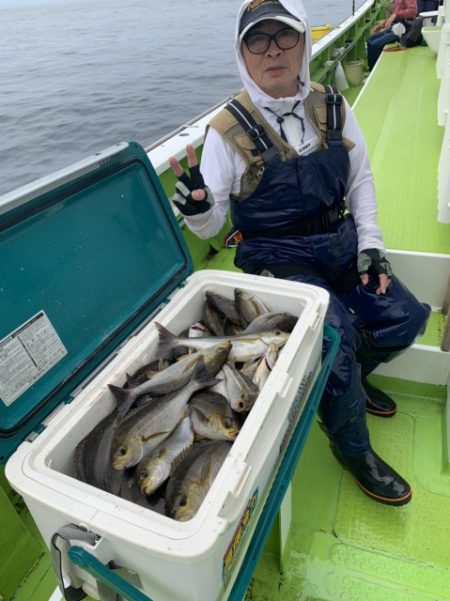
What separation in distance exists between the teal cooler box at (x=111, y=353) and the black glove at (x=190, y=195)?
0.09 meters

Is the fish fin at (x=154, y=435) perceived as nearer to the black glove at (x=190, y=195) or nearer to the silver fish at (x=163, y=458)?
the silver fish at (x=163, y=458)

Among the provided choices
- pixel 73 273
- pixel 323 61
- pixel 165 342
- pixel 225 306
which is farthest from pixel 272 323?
pixel 323 61

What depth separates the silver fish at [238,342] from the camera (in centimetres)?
161

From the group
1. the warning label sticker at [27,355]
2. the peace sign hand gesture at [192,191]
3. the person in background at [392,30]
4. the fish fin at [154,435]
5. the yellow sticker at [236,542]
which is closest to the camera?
the yellow sticker at [236,542]

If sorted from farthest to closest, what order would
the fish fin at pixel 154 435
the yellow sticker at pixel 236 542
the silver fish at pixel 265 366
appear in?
the silver fish at pixel 265 366 → the fish fin at pixel 154 435 → the yellow sticker at pixel 236 542

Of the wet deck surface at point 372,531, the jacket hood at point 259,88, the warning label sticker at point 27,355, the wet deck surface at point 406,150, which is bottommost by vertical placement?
the wet deck surface at point 372,531

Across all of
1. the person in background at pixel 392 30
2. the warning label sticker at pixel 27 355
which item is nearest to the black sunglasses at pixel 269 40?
the warning label sticker at pixel 27 355

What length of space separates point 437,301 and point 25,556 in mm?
2533

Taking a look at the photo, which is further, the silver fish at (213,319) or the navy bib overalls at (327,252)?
the navy bib overalls at (327,252)

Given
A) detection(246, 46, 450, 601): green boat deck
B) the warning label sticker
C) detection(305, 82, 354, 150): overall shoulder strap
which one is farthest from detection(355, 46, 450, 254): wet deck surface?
the warning label sticker

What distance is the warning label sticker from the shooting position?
1212 millimetres

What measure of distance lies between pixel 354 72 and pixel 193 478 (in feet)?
29.1

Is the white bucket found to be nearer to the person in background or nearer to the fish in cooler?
the person in background

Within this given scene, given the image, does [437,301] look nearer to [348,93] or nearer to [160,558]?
[160,558]
